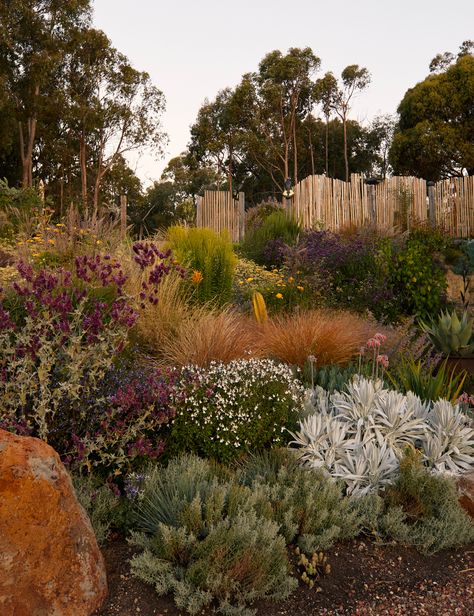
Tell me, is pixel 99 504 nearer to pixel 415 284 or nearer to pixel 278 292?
pixel 278 292

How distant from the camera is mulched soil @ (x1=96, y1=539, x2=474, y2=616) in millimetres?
2768

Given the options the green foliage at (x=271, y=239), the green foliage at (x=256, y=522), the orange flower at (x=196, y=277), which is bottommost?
the green foliage at (x=256, y=522)

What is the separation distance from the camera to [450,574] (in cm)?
323

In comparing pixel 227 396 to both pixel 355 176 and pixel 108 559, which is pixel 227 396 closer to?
pixel 108 559

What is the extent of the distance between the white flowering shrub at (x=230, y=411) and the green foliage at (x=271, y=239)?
7.07m

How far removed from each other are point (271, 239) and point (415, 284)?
3070mm

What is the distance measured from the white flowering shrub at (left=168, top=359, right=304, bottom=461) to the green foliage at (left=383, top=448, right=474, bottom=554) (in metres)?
0.82

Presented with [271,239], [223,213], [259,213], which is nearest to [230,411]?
[271,239]

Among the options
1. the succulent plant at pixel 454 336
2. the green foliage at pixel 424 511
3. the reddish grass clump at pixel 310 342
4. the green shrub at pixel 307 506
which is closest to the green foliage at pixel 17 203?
the reddish grass clump at pixel 310 342

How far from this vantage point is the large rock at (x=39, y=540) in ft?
8.02

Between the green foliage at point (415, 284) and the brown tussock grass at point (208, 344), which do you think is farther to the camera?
the green foliage at point (415, 284)

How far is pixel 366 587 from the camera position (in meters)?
3.01

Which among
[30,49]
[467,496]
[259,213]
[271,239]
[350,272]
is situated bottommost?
[467,496]

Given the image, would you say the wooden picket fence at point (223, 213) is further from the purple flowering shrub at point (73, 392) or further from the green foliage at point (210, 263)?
the purple flowering shrub at point (73, 392)
